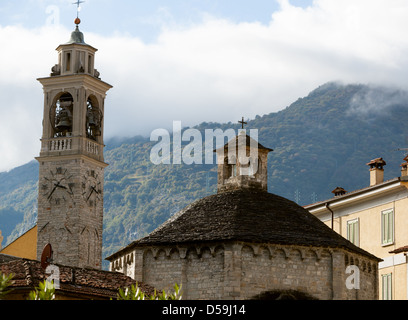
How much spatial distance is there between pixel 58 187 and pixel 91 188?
181 cm

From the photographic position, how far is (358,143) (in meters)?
158

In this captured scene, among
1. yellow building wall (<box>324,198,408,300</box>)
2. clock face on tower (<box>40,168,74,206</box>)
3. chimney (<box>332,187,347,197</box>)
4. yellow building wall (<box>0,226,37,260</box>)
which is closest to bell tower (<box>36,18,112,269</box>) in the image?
clock face on tower (<box>40,168,74,206</box>)

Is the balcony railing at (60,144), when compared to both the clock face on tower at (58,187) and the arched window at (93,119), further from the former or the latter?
the arched window at (93,119)

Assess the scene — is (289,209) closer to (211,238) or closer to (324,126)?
(211,238)

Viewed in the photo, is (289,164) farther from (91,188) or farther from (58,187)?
(58,187)

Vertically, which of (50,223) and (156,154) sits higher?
(156,154)

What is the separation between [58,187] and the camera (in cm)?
6203

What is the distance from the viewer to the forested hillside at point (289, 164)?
443ft

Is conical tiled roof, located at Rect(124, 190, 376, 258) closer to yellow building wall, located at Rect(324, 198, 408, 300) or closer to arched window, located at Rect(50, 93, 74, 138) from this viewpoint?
yellow building wall, located at Rect(324, 198, 408, 300)

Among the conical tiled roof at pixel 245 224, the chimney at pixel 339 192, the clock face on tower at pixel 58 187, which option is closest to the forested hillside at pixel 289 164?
the clock face on tower at pixel 58 187

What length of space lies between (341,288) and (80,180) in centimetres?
2354

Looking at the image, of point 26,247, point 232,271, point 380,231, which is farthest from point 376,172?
point 26,247

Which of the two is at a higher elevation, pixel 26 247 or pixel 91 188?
pixel 91 188
